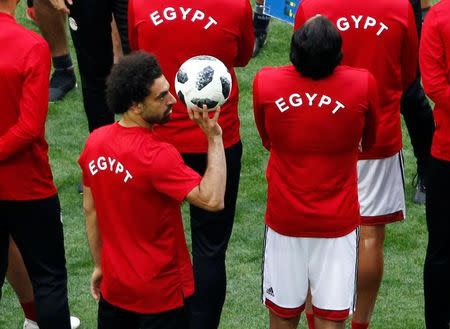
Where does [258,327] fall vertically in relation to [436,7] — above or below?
below

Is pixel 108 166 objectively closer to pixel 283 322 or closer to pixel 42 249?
pixel 42 249

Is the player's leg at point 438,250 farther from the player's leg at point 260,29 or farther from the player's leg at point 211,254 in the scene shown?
the player's leg at point 260,29

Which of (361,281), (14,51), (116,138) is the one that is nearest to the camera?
(116,138)

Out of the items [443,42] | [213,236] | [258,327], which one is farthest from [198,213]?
[443,42]

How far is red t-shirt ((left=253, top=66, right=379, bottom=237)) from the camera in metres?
5.69

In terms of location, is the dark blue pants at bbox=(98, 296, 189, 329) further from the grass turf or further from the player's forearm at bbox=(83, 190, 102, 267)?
the grass turf

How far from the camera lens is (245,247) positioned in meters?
8.08

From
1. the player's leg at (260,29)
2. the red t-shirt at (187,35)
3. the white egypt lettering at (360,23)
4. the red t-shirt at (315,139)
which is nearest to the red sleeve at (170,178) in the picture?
the red t-shirt at (315,139)

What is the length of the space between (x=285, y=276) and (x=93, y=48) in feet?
9.53

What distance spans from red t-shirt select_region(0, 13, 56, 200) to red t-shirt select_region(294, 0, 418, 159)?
4.67 feet

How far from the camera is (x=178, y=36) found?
246 inches

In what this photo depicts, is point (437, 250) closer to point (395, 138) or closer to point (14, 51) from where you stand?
point (395, 138)

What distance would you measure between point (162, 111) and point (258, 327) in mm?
2110

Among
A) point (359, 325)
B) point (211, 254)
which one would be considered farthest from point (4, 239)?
point (359, 325)
